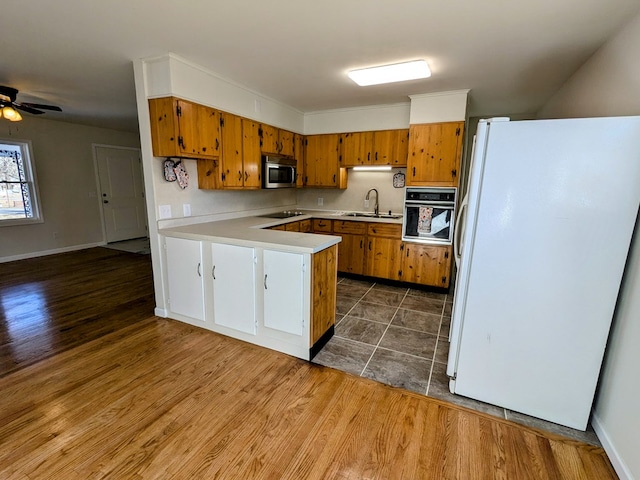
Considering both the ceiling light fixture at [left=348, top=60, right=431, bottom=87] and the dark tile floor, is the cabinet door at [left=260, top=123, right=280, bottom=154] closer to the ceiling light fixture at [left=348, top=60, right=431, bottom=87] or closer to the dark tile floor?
the ceiling light fixture at [left=348, top=60, right=431, bottom=87]

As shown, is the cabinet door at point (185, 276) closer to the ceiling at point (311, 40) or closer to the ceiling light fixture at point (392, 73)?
the ceiling at point (311, 40)

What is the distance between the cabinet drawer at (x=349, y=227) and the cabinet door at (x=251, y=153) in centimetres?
126

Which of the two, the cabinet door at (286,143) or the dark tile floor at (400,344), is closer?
the dark tile floor at (400,344)

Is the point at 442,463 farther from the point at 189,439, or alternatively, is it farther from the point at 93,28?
the point at 93,28

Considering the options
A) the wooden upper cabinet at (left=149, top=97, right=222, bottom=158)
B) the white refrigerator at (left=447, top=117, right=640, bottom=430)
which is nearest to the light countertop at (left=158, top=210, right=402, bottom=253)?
the wooden upper cabinet at (left=149, top=97, right=222, bottom=158)

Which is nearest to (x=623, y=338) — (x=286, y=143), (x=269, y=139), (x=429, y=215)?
(x=429, y=215)

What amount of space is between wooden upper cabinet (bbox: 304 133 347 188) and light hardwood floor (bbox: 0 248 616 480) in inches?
113

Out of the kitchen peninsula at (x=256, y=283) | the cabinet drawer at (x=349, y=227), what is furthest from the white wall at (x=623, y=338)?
the cabinet drawer at (x=349, y=227)

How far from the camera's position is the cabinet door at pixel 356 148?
440cm

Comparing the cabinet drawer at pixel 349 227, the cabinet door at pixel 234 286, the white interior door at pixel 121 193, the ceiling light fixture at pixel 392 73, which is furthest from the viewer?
the white interior door at pixel 121 193

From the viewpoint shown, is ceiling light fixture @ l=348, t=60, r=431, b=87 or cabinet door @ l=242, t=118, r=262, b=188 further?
cabinet door @ l=242, t=118, r=262, b=188

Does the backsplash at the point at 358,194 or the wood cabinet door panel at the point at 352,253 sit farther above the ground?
the backsplash at the point at 358,194

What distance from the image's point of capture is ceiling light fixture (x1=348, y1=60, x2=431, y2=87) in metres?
2.71

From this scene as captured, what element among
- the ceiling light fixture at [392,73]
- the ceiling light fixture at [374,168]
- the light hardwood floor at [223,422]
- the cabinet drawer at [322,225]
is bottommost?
the light hardwood floor at [223,422]
